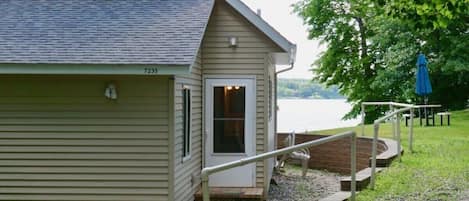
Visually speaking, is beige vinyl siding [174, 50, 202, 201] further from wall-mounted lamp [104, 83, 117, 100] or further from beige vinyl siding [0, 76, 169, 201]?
wall-mounted lamp [104, 83, 117, 100]

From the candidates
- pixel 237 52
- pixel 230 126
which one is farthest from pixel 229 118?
pixel 237 52

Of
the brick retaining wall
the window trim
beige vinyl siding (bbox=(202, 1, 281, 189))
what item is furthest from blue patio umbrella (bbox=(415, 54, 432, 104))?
the window trim

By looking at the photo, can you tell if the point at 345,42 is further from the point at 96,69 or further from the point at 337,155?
the point at 96,69

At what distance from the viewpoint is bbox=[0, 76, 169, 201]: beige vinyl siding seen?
8438 millimetres

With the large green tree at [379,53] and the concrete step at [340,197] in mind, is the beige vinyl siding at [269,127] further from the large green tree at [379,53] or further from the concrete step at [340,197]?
the large green tree at [379,53]

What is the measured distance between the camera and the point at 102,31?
888 cm

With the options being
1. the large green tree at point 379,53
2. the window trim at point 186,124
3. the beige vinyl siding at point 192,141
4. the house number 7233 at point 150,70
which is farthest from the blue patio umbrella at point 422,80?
the house number 7233 at point 150,70

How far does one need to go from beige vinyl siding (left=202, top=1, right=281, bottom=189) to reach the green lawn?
245 cm

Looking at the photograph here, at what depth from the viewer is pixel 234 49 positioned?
410 inches

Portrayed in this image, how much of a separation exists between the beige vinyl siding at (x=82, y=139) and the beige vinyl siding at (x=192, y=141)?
27 cm

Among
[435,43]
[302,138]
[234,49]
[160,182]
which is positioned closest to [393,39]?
[435,43]

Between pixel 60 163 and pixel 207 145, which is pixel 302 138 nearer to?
pixel 207 145

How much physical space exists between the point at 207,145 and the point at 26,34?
11.5 feet

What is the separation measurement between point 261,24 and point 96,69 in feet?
10.7
